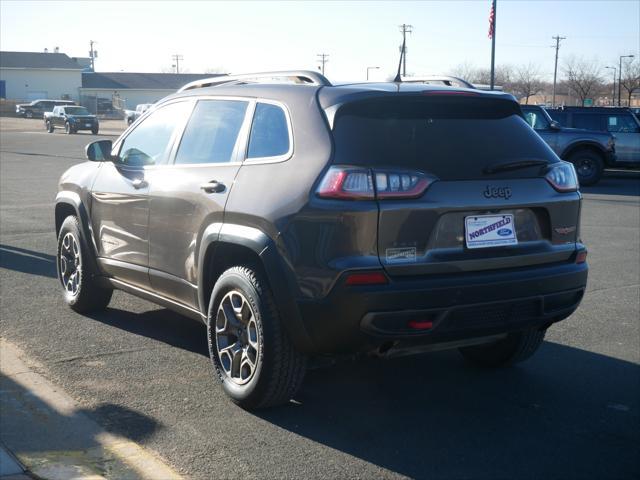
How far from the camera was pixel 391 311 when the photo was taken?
13.8 ft

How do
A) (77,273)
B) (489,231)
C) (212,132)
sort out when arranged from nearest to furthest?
(489,231)
(212,132)
(77,273)

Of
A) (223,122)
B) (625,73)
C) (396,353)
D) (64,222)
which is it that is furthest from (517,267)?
(625,73)

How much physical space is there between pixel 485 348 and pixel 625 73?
7779 centimetres

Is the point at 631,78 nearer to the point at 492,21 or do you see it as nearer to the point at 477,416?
the point at 492,21

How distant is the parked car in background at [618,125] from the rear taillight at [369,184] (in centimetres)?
1936

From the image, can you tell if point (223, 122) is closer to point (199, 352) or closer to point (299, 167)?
point (299, 167)

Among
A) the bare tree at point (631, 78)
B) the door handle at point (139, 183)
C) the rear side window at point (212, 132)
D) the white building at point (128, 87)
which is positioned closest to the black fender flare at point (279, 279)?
the rear side window at point (212, 132)

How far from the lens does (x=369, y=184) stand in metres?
4.26

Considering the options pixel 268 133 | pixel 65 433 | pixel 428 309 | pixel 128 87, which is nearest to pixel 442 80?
pixel 268 133

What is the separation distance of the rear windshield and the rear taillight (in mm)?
59

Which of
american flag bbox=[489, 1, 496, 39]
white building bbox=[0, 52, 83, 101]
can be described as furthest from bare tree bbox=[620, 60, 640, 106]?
white building bbox=[0, 52, 83, 101]

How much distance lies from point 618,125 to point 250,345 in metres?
19.9

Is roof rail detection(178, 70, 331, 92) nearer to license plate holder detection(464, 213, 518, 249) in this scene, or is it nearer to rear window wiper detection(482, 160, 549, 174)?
rear window wiper detection(482, 160, 549, 174)

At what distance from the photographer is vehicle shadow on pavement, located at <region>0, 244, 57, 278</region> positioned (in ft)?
28.6
